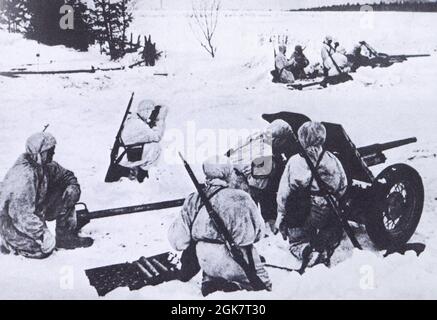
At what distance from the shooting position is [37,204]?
13.1 feet

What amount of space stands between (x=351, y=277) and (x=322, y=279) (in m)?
0.26

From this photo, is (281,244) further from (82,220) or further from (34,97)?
(34,97)

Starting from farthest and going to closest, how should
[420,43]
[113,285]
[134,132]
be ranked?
[420,43], [134,132], [113,285]

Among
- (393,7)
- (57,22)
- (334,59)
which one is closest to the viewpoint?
(57,22)

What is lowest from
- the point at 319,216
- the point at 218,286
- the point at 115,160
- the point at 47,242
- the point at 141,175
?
the point at 218,286

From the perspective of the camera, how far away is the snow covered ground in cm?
416

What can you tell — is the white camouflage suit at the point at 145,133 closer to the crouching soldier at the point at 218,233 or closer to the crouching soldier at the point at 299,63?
the crouching soldier at the point at 218,233

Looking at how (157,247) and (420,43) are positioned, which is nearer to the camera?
(157,247)

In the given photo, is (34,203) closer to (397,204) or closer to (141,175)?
(141,175)

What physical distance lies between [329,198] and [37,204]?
2342 mm

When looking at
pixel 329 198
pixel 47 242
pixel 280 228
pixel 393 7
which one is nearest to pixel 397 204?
pixel 329 198

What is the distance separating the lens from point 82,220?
4129 mm

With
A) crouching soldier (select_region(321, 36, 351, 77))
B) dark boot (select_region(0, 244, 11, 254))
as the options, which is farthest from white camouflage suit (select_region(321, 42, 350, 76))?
dark boot (select_region(0, 244, 11, 254))

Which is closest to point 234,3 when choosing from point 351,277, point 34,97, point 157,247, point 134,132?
point 134,132
